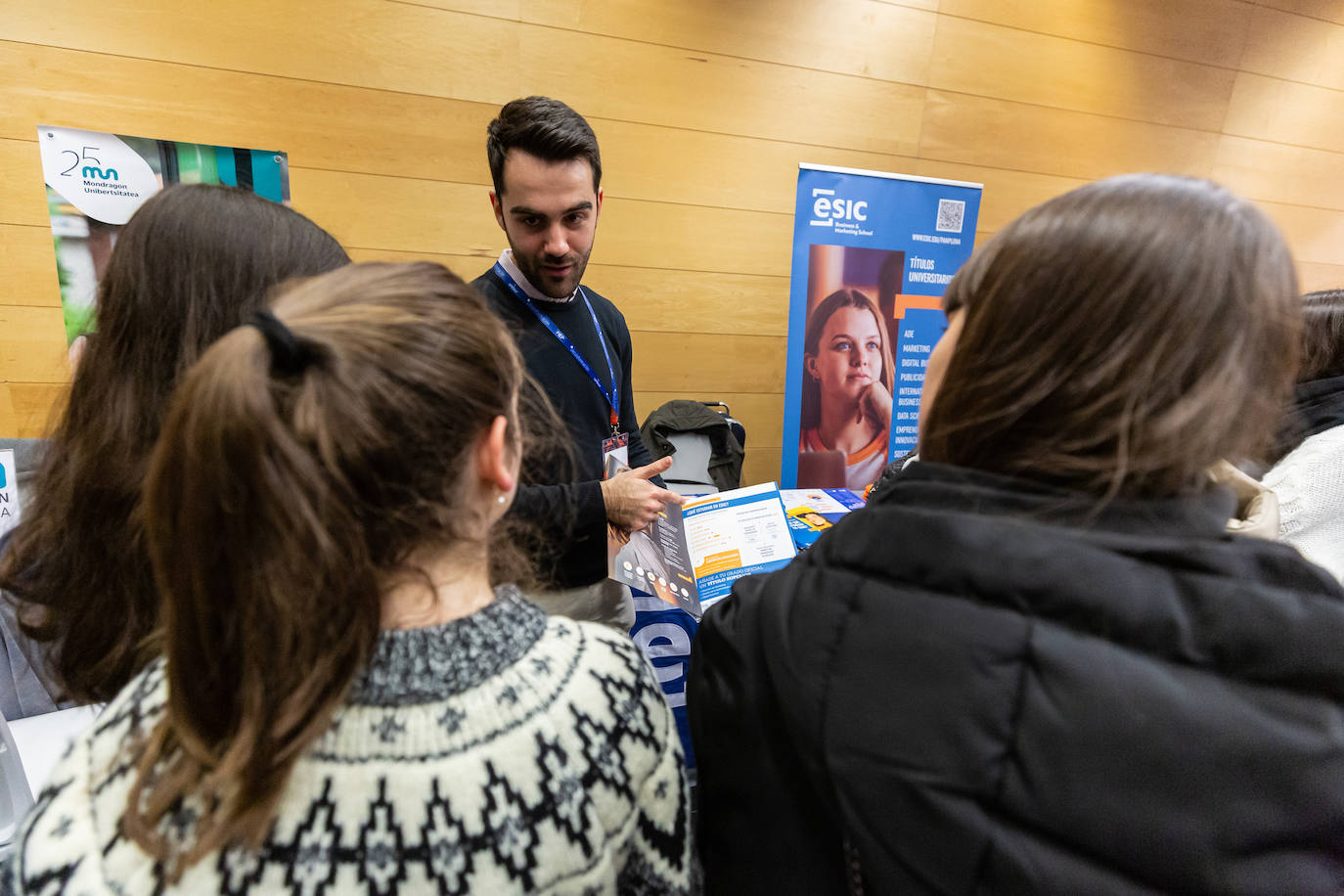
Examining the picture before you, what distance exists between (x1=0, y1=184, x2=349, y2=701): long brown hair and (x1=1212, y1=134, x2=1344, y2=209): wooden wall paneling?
4.32 meters

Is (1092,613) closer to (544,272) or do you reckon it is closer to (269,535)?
(269,535)

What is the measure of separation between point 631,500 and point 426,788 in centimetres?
88

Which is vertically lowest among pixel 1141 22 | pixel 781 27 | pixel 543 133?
pixel 543 133

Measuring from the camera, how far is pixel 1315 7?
3102 millimetres

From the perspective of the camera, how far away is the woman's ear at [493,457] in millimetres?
575

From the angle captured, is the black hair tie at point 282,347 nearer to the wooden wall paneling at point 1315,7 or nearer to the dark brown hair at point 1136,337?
the dark brown hair at point 1136,337

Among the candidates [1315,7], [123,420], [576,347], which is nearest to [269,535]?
[123,420]

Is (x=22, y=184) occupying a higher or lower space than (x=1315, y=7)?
lower

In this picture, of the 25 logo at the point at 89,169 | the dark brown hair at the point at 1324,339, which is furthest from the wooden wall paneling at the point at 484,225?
the dark brown hair at the point at 1324,339

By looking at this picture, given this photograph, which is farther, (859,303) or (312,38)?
(859,303)

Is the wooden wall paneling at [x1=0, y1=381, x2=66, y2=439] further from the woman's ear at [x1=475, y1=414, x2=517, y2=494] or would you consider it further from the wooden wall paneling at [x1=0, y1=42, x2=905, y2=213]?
the woman's ear at [x1=475, y1=414, x2=517, y2=494]

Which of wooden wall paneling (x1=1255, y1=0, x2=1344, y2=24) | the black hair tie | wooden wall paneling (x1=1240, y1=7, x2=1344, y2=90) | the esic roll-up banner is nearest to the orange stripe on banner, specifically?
the esic roll-up banner

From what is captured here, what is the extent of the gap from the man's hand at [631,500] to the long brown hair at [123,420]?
0.75 m

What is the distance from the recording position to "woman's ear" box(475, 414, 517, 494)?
57 cm
